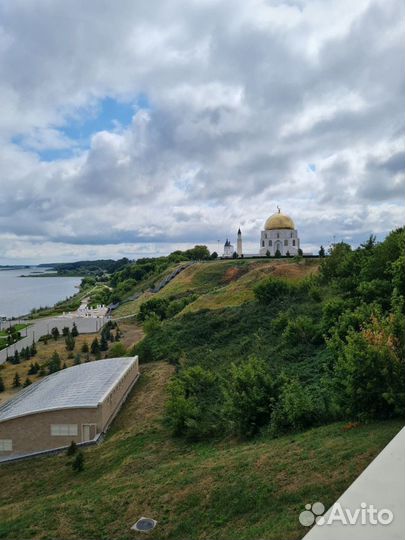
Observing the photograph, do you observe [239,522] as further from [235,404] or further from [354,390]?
[235,404]

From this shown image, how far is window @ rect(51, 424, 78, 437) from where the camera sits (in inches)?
699

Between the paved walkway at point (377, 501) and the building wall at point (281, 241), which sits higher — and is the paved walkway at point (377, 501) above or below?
below

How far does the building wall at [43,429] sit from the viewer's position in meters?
17.8

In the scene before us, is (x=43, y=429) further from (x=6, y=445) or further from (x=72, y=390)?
(x=72, y=390)

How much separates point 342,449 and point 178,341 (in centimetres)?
2301

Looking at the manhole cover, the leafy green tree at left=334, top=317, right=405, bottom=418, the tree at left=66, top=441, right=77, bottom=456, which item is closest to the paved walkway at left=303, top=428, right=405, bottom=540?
the leafy green tree at left=334, top=317, right=405, bottom=418

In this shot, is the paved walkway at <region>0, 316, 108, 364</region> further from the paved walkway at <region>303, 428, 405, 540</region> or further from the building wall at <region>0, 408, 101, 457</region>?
the paved walkway at <region>303, 428, 405, 540</region>

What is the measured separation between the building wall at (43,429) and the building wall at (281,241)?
2467 inches

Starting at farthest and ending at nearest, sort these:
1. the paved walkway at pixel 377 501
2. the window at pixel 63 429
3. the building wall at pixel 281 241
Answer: the building wall at pixel 281 241 → the window at pixel 63 429 → the paved walkway at pixel 377 501

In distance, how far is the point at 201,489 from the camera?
9.91 m

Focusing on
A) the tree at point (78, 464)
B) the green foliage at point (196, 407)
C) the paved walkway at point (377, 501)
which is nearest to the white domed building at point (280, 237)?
the green foliage at point (196, 407)

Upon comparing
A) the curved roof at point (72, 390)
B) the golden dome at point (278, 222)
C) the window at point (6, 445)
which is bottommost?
the window at point (6, 445)

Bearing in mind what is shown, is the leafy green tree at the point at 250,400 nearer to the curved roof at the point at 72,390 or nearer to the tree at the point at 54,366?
the curved roof at the point at 72,390

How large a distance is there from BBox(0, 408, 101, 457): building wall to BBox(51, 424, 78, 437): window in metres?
0.12
